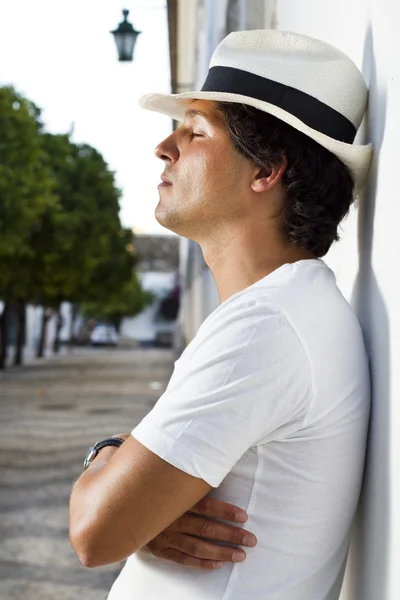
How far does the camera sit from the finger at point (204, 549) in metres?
1.98

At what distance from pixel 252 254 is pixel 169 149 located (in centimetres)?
33

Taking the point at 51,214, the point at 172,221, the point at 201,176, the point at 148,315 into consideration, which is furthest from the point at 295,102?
the point at 148,315

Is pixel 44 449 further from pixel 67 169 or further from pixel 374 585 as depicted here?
pixel 67 169

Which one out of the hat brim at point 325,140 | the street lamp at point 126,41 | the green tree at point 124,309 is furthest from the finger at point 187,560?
the green tree at point 124,309

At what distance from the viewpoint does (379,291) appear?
208 cm

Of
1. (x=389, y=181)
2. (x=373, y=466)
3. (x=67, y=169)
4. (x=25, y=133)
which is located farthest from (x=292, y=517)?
(x=67, y=169)

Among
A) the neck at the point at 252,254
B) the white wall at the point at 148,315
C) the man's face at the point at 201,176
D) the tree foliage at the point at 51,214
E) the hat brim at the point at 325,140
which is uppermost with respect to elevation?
the hat brim at the point at 325,140

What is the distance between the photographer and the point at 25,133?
880 inches

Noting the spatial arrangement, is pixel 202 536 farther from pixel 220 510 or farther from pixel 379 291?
pixel 379 291

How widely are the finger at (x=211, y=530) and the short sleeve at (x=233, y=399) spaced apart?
0.16m

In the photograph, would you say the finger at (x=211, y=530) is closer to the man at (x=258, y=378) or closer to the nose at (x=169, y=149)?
the man at (x=258, y=378)

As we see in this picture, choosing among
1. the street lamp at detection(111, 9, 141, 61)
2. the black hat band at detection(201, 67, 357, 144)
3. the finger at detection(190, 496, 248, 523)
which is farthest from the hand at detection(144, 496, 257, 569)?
the street lamp at detection(111, 9, 141, 61)

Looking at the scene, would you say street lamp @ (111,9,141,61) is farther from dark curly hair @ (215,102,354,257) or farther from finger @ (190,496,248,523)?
finger @ (190,496,248,523)

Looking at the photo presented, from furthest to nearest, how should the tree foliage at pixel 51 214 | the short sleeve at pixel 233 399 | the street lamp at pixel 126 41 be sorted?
the tree foliage at pixel 51 214 → the street lamp at pixel 126 41 → the short sleeve at pixel 233 399
